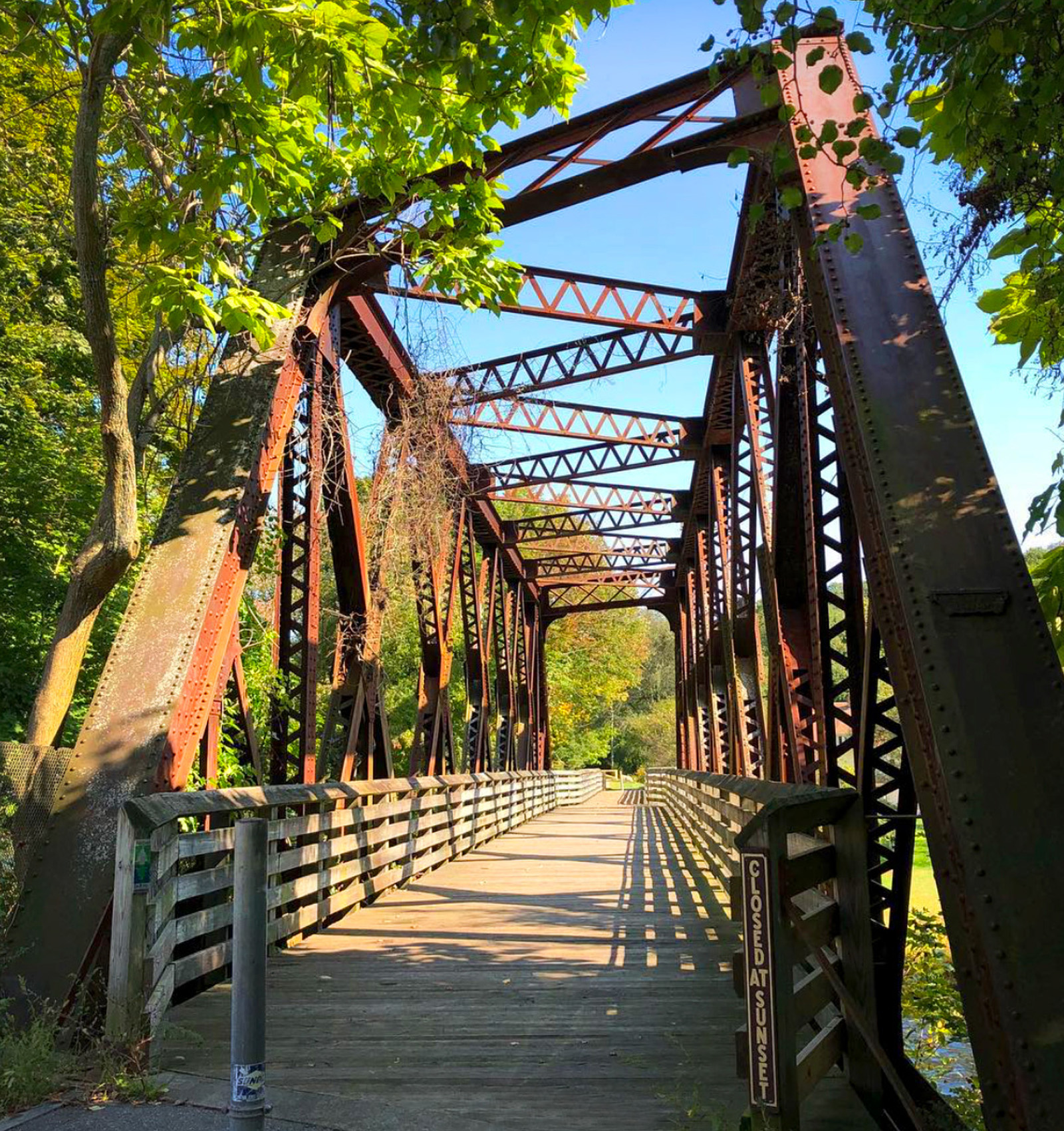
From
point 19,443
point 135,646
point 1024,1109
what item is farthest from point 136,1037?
point 19,443

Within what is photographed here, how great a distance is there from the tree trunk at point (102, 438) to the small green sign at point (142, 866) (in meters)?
2.20

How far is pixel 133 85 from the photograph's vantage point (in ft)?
21.9

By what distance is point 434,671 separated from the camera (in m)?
13.7

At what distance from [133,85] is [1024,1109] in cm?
767

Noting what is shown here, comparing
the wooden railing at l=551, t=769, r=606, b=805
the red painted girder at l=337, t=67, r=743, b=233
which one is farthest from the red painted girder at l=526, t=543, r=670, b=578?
the red painted girder at l=337, t=67, r=743, b=233

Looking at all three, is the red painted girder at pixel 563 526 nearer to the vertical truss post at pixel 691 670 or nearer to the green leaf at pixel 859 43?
the vertical truss post at pixel 691 670

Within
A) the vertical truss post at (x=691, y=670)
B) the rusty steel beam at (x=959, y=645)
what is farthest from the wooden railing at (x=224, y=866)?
the vertical truss post at (x=691, y=670)

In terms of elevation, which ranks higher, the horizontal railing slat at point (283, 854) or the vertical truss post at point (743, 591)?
the vertical truss post at point (743, 591)

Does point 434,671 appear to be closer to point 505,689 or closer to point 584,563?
point 505,689

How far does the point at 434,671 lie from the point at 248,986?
1152 cm

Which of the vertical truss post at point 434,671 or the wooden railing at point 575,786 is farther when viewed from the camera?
the wooden railing at point 575,786

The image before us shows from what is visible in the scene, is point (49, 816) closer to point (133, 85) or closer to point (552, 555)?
point (133, 85)

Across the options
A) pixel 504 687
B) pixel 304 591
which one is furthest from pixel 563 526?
pixel 304 591

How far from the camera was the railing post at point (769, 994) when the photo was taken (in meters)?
2.70
